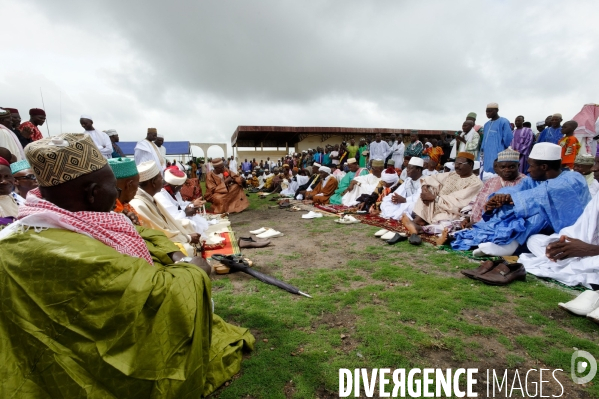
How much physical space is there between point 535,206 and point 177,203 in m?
5.93

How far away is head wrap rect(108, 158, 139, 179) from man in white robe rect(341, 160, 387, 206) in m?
7.56

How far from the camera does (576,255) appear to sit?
3.49m

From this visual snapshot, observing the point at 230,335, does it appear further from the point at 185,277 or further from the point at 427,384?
the point at 427,384

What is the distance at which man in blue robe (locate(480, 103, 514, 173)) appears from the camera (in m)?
7.48

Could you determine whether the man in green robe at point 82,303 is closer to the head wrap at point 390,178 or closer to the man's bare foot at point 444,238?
the man's bare foot at point 444,238

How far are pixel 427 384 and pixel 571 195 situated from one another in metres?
3.61

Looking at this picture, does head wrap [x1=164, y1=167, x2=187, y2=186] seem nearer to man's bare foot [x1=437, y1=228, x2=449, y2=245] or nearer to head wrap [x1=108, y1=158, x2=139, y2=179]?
head wrap [x1=108, y1=158, x2=139, y2=179]

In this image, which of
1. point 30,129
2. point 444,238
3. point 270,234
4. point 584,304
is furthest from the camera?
point 270,234

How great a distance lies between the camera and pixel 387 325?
2715 millimetres

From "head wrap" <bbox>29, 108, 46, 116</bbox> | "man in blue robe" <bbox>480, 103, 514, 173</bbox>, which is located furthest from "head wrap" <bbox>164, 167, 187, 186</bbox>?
"man in blue robe" <bbox>480, 103, 514, 173</bbox>

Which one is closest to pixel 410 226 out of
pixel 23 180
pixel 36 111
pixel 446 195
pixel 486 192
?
pixel 446 195

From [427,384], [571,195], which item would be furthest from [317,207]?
[427,384]

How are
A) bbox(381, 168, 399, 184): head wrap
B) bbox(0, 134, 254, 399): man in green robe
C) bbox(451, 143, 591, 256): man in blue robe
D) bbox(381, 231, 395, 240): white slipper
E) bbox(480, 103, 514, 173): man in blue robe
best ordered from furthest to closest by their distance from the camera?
bbox(381, 168, 399, 184): head wrap
bbox(480, 103, 514, 173): man in blue robe
bbox(381, 231, 395, 240): white slipper
bbox(451, 143, 591, 256): man in blue robe
bbox(0, 134, 254, 399): man in green robe

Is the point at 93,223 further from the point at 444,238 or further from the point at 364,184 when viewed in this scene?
the point at 364,184
